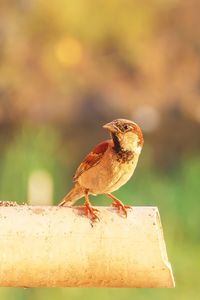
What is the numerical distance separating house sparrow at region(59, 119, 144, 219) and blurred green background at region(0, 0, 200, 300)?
205cm

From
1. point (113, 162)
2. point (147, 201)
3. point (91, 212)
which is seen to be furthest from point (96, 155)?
point (147, 201)

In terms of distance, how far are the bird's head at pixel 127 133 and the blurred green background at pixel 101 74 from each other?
6.92ft

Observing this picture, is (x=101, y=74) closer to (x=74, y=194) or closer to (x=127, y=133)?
(x=74, y=194)

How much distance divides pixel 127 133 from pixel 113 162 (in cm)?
7

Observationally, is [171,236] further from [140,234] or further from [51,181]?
[140,234]

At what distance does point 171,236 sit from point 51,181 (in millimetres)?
461

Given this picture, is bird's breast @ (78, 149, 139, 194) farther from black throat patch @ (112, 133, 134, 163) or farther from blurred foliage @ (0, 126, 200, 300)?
blurred foliage @ (0, 126, 200, 300)

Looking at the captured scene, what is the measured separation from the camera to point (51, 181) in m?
2.86

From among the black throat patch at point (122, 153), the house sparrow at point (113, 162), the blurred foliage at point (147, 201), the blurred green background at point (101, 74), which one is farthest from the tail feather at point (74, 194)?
the blurred green background at point (101, 74)

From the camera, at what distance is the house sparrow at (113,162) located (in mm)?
1295

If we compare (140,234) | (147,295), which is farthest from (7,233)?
(147,295)

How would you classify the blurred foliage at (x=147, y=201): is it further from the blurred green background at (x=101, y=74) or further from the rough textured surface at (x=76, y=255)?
the rough textured surface at (x=76, y=255)

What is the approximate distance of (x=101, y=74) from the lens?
14.0 feet

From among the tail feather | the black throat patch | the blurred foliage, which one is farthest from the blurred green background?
the black throat patch
